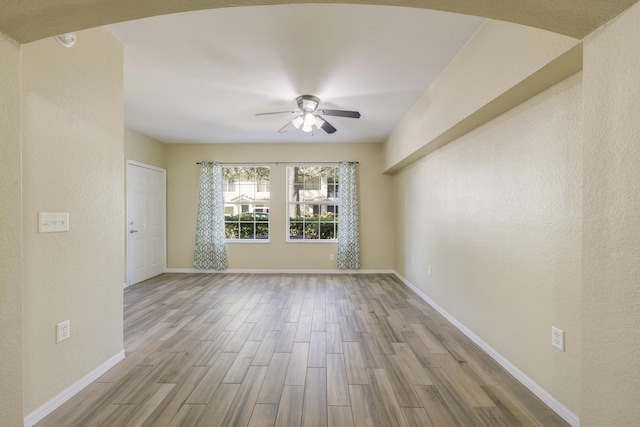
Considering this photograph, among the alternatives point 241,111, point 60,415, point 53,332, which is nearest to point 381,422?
point 60,415

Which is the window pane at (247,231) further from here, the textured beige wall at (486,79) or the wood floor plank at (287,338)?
the textured beige wall at (486,79)

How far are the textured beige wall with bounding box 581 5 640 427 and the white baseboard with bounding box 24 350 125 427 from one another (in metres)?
2.67

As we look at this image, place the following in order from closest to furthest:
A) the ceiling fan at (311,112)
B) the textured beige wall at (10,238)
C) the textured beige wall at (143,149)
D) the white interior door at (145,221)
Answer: the textured beige wall at (10,238) < the ceiling fan at (311,112) < the textured beige wall at (143,149) < the white interior door at (145,221)

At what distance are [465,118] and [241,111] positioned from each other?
104 inches

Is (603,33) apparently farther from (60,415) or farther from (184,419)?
(60,415)

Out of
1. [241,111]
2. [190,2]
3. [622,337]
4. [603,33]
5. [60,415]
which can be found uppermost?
[241,111]

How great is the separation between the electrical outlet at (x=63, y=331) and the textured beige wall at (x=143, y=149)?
3.29 m

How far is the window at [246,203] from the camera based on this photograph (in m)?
5.55

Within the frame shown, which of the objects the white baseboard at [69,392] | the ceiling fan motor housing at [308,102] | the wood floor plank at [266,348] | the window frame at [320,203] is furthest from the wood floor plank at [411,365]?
the window frame at [320,203]

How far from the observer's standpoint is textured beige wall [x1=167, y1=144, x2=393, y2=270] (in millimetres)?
5414

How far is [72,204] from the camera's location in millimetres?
1805

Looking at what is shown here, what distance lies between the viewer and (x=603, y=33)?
1007 mm

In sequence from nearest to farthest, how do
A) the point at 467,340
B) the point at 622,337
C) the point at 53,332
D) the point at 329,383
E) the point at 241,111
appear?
the point at 622,337 < the point at 53,332 < the point at 329,383 < the point at 467,340 < the point at 241,111

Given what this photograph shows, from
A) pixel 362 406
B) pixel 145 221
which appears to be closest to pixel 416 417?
pixel 362 406
